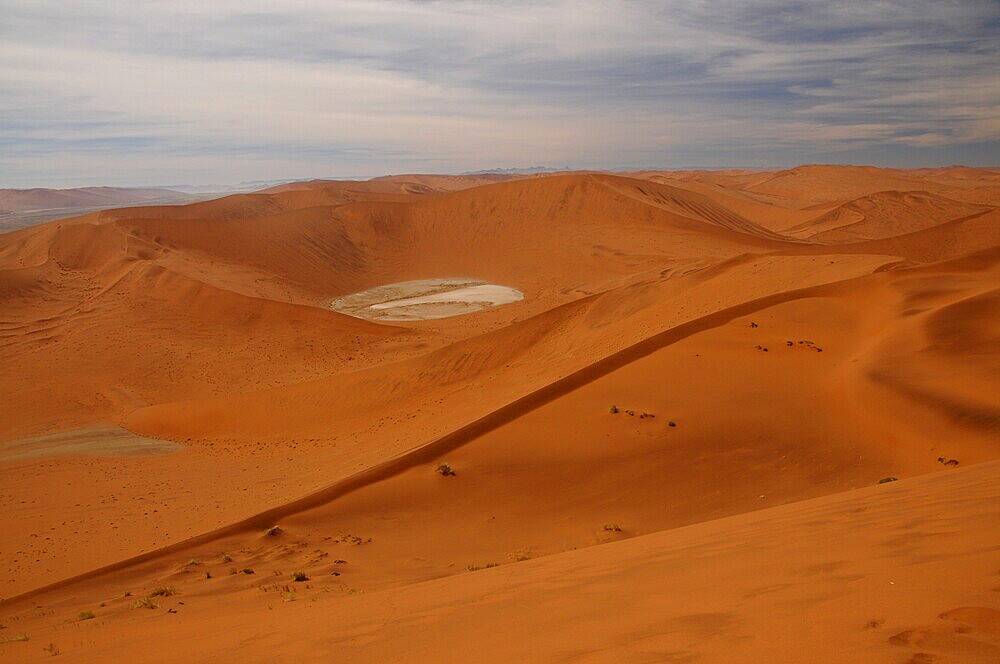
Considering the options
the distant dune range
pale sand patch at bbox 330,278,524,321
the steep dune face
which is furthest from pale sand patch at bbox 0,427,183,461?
the steep dune face

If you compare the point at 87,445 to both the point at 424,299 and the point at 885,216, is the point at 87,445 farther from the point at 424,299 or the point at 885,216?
the point at 885,216

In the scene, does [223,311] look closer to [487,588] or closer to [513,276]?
[513,276]

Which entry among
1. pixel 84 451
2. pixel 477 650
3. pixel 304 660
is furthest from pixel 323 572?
pixel 84 451

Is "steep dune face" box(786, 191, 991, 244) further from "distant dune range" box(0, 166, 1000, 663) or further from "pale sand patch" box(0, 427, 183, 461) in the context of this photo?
"pale sand patch" box(0, 427, 183, 461)

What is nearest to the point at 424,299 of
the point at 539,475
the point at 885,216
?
the point at 539,475

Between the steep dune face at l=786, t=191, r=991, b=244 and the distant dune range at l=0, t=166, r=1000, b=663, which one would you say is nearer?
the distant dune range at l=0, t=166, r=1000, b=663
